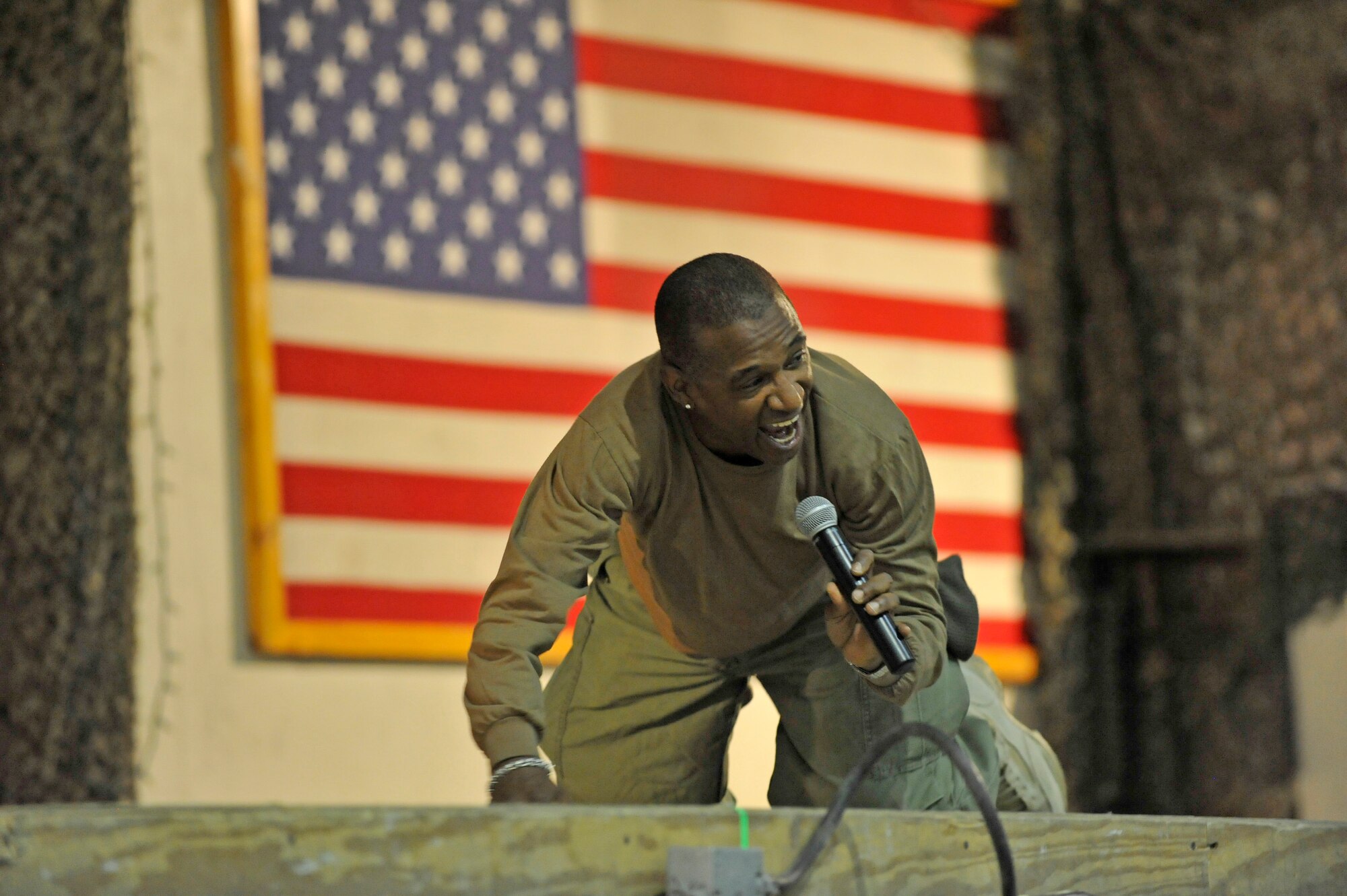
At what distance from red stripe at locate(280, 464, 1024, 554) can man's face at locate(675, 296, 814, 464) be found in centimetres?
191

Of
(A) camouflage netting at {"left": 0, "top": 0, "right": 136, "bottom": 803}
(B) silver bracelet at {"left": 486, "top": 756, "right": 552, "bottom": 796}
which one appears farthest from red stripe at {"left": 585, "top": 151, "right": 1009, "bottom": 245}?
(B) silver bracelet at {"left": 486, "top": 756, "right": 552, "bottom": 796}

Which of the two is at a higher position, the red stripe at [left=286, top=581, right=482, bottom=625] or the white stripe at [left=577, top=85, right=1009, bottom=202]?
the white stripe at [left=577, top=85, right=1009, bottom=202]

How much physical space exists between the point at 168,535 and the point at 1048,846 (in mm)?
2555

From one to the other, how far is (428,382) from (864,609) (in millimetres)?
2336

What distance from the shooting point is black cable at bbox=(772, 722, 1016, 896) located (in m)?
1.51

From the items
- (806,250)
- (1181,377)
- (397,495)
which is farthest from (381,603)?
(1181,377)

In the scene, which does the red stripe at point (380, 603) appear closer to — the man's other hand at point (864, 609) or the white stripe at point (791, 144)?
the white stripe at point (791, 144)

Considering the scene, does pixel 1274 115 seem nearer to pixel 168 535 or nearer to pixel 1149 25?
pixel 1149 25

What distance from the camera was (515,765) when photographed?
6.24 ft

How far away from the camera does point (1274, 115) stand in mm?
4719

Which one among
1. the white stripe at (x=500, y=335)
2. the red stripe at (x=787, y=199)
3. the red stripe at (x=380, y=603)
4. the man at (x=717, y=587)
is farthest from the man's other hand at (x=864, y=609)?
the red stripe at (x=787, y=199)

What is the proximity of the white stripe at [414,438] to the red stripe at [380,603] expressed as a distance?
30 cm

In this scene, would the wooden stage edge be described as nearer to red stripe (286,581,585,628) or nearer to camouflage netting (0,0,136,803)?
camouflage netting (0,0,136,803)

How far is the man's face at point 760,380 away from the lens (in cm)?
205
